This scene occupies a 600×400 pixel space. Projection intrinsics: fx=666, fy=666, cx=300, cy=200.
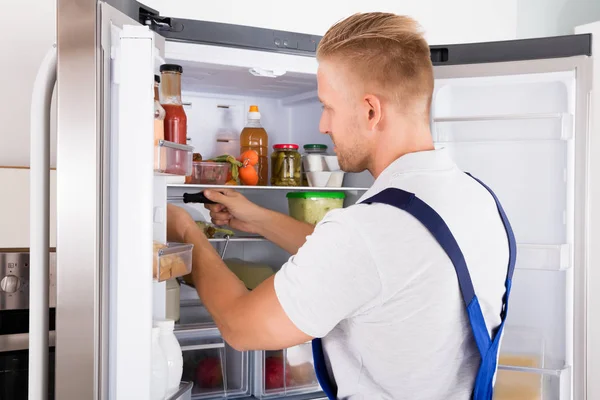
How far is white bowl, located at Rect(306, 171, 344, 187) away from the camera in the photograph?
193 centimetres

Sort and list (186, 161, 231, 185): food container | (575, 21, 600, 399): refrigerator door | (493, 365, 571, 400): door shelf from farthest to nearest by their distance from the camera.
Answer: (575, 21, 600, 399): refrigerator door, (493, 365, 571, 400): door shelf, (186, 161, 231, 185): food container

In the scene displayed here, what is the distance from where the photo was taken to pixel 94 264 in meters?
1.10

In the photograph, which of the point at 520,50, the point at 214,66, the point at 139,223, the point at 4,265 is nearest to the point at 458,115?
the point at 520,50

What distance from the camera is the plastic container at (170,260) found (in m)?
1.20

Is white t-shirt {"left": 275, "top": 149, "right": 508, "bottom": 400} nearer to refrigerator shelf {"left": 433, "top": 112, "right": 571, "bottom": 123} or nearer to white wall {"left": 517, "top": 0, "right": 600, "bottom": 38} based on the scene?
refrigerator shelf {"left": 433, "top": 112, "right": 571, "bottom": 123}

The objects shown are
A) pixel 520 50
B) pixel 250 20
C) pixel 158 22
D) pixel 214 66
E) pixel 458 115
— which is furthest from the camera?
pixel 250 20

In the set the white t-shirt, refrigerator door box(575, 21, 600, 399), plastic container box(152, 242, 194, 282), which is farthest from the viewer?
refrigerator door box(575, 21, 600, 399)

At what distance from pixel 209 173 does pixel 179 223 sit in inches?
14.1

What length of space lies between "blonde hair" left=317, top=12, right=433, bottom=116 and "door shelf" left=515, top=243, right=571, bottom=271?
2.55 ft

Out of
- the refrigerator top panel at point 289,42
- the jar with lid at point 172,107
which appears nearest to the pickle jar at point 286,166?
the refrigerator top panel at point 289,42

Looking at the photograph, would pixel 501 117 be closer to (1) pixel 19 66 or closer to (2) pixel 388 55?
(2) pixel 388 55

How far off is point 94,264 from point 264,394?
2.96ft

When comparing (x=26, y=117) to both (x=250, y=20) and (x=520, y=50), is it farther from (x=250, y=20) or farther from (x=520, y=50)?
(x=520, y=50)

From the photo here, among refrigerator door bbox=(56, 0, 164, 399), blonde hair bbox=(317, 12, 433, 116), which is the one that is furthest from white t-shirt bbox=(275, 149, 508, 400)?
refrigerator door bbox=(56, 0, 164, 399)
